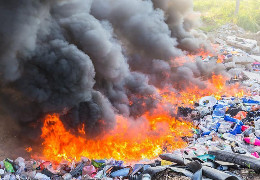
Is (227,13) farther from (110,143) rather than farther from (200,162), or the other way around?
(200,162)

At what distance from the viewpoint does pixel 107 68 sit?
28.6 feet

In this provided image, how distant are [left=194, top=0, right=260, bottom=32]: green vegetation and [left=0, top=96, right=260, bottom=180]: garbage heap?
49.0 ft

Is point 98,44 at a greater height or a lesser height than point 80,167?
greater

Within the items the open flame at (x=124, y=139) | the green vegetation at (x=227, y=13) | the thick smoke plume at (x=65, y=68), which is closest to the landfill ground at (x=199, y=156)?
the open flame at (x=124, y=139)

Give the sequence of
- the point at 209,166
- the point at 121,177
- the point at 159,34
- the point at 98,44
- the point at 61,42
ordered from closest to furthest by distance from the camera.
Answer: the point at 209,166 → the point at 121,177 → the point at 61,42 → the point at 98,44 → the point at 159,34

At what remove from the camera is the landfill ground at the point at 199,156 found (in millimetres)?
5648

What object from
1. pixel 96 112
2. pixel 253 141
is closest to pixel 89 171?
pixel 96 112

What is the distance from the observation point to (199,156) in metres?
6.57

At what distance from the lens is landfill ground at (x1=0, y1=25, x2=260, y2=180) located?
18.5ft

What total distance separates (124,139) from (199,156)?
2431 mm

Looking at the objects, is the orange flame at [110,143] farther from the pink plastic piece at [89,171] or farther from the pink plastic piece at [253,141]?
the pink plastic piece at [253,141]

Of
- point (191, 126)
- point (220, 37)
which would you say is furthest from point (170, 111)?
point (220, 37)

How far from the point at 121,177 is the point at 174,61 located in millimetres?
7550

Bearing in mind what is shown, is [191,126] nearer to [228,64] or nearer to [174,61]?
[174,61]
